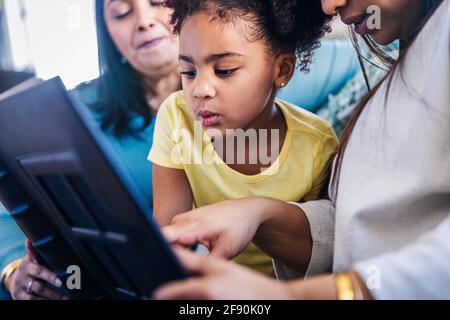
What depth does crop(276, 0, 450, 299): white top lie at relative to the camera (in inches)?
29.0

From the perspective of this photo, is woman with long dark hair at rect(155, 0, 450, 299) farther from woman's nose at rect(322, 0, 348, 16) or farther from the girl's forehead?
the girl's forehead

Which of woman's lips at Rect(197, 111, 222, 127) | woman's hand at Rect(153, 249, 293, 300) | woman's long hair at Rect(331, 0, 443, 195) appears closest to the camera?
woman's hand at Rect(153, 249, 293, 300)

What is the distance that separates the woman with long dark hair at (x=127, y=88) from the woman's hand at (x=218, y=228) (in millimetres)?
144

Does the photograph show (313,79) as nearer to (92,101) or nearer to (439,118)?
(439,118)

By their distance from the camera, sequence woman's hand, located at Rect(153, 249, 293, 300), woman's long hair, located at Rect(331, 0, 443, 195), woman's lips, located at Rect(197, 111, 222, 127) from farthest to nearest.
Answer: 1. woman's lips, located at Rect(197, 111, 222, 127)
2. woman's long hair, located at Rect(331, 0, 443, 195)
3. woman's hand, located at Rect(153, 249, 293, 300)

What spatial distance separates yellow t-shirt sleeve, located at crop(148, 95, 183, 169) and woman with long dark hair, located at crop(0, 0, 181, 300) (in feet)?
0.04

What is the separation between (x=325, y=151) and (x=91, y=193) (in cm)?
47

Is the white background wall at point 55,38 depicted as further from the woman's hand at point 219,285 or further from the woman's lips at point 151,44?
the woman's hand at point 219,285

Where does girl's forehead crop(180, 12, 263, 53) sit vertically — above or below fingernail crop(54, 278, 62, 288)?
above

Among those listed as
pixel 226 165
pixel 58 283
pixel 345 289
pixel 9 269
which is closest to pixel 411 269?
pixel 345 289

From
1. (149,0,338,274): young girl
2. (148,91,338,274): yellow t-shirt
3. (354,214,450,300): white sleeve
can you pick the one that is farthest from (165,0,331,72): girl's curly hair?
(354,214,450,300): white sleeve

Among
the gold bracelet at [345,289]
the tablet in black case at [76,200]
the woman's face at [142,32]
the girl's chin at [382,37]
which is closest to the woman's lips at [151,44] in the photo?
the woman's face at [142,32]

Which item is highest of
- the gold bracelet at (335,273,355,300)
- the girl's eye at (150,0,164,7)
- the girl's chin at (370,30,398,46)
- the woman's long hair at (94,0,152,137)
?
the girl's eye at (150,0,164,7)
